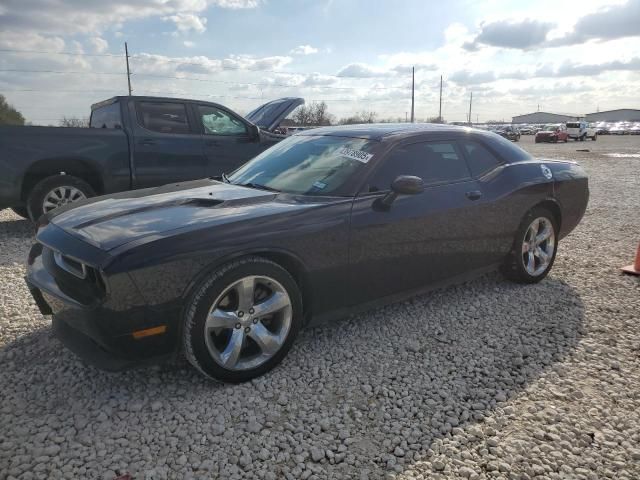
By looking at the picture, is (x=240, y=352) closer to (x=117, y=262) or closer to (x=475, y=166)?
(x=117, y=262)

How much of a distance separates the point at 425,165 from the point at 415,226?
0.55 metres

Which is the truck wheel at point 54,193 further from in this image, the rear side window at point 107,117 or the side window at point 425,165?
the side window at point 425,165

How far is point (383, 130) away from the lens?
3.75m

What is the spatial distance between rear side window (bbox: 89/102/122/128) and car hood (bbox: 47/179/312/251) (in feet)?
12.2

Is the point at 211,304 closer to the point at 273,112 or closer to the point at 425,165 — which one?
the point at 425,165

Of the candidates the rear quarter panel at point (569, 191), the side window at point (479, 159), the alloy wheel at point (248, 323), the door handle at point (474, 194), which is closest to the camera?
the alloy wheel at point (248, 323)

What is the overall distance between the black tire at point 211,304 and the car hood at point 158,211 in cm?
29

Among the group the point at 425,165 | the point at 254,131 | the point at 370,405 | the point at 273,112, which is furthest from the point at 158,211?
A: the point at 273,112

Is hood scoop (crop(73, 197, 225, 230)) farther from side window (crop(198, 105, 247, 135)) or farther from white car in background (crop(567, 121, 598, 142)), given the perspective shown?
white car in background (crop(567, 121, 598, 142))

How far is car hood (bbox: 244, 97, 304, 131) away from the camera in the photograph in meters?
8.47

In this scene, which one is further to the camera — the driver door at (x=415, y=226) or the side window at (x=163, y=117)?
the side window at (x=163, y=117)

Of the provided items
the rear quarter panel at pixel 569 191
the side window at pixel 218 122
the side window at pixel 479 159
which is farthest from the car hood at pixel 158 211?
the side window at pixel 218 122

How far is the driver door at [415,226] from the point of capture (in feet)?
10.6

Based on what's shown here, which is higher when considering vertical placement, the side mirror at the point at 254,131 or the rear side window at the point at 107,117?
the rear side window at the point at 107,117
